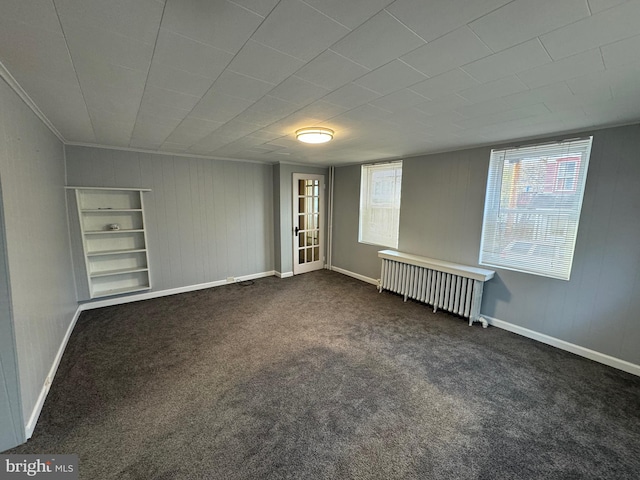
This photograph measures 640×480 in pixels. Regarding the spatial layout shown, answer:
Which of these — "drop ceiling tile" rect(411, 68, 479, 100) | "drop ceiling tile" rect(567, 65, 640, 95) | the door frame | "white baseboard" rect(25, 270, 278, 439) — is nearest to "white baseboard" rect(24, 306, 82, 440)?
"white baseboard" rect(25, 270, 278, 439)

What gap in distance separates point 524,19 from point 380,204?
3.90m

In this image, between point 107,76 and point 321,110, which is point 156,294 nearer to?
point 107,76

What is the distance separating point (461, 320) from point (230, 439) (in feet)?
10.3

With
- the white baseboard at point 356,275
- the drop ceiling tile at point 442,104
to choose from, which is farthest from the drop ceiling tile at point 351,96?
the white baseboard at point 356,275

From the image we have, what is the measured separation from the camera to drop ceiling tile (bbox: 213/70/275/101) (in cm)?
162

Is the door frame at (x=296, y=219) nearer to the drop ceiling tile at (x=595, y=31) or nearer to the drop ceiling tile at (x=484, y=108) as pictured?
the drop ceiling tile at (x=484, y=108)

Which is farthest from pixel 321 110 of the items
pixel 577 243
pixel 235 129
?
pixel 577 243

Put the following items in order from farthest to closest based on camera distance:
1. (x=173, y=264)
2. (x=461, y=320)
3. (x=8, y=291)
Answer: (x=173, y=264)
(x=461, y=320)
(x=8, y=291)

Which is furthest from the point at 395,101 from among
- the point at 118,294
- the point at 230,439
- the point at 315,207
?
the point at 118,294

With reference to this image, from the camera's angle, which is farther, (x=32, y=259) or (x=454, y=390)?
(x=454, y=390)

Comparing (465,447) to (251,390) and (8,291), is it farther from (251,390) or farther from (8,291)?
(8,291)

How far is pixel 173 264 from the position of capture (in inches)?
175

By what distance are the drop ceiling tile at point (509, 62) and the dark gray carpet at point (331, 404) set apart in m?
2.32

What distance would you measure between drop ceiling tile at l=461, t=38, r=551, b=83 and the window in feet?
9.94
